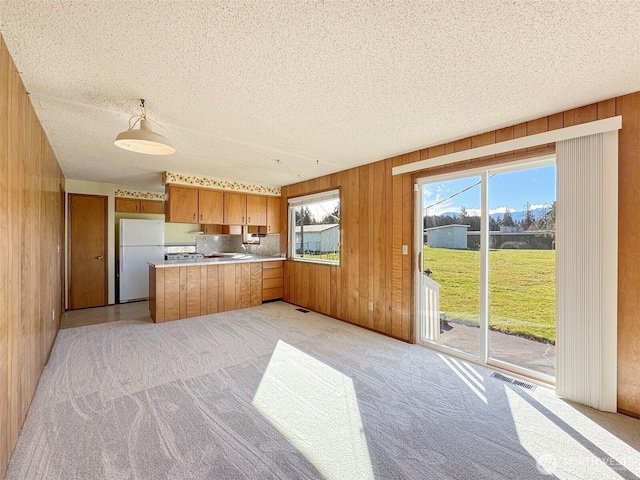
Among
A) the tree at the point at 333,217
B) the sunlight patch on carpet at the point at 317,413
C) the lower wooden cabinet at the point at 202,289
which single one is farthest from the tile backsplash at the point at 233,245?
the sunlight patch on carpet at the point at 317,413

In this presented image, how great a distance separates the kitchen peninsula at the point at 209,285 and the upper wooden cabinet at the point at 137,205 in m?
1.90

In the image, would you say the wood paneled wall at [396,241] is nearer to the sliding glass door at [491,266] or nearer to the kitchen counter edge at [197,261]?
the sliding glass door at [491,266]

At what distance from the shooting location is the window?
4.71 m

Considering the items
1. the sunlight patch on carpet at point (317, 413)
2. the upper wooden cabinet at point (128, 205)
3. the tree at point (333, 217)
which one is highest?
the upper wooden cabinet at point (128, 205)

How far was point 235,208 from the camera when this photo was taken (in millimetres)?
5387

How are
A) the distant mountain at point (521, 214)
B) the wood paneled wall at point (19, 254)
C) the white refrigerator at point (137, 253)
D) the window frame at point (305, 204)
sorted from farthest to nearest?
1. the white refrigerator at point (137, 253)
2. the window frame at point (305, 204)
3. the distant mountain at point (521, 214)
4. the wood paneled wall at point (19, 254)

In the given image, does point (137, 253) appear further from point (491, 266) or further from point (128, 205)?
point (491, 266)

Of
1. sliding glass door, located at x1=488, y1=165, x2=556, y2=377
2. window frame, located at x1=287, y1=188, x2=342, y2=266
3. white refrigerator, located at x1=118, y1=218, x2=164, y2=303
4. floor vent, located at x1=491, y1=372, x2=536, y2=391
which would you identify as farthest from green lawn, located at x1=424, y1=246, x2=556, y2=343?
white refrigerator, located at x1=118, y1=218, x2=164, y2=303

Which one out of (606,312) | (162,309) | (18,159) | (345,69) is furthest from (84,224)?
(606,312)

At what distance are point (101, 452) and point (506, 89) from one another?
140 inches

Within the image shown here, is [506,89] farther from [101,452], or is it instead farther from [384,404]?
[101,452]

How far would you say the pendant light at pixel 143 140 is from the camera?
79.0 inches

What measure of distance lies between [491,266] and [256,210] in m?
4.23

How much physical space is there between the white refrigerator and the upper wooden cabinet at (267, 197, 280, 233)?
2.21 metres
